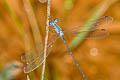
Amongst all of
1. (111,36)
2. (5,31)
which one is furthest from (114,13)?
(5,31)

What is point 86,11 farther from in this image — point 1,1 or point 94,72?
point 1,1

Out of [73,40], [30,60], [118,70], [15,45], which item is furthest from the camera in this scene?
[15,45]

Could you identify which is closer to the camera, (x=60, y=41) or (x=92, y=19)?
(x=92, y=19)

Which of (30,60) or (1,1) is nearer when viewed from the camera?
(30,60)

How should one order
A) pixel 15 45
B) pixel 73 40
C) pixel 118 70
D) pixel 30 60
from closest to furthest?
1. pixel 30 60
2. pixel 118 70
3. pixel 73 40
4. pixel 15 45

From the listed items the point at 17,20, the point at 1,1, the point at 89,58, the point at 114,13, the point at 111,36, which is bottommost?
the point at 89,58
